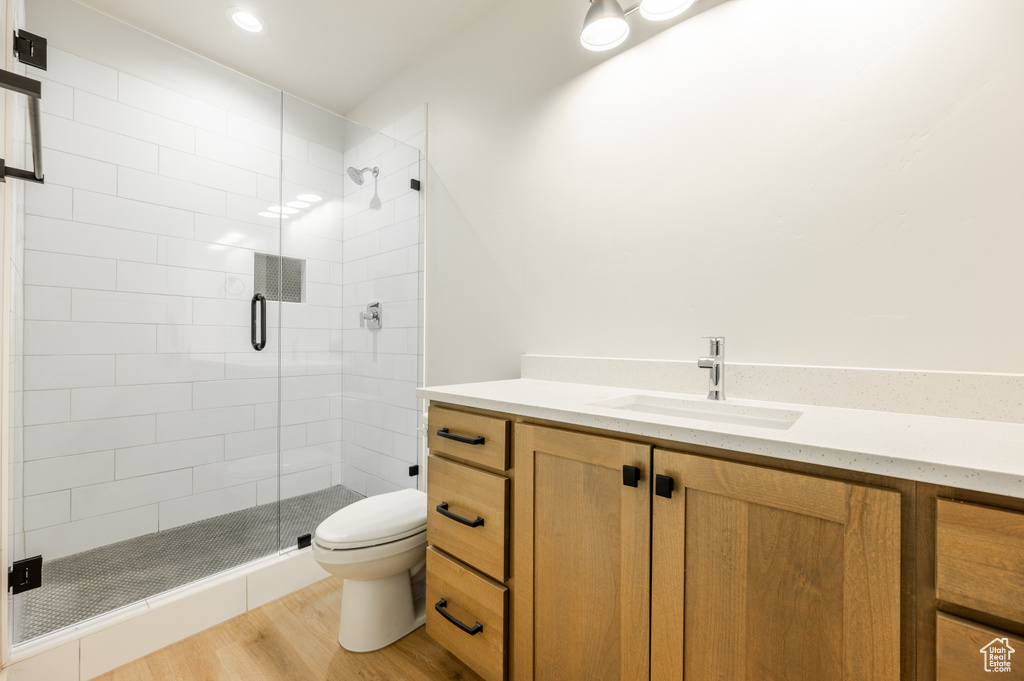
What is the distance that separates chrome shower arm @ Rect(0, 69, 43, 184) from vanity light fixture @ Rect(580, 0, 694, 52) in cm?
164

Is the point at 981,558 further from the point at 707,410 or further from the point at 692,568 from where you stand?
the point at 707,410

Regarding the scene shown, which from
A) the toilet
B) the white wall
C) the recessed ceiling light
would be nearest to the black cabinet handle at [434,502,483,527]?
the toilet

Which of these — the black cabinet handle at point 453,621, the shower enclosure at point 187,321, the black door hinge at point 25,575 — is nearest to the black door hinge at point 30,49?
the shower enclosure at point 187,321

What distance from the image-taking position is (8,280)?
1278 millimetres

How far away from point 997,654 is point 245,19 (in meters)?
3.03

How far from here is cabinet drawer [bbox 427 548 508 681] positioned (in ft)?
3.83

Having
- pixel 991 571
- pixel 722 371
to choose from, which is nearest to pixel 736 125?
pixel 722 371

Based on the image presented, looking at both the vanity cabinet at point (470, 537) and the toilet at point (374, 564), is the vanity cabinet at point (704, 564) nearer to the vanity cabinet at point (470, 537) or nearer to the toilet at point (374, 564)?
the vanity cabinet at point (470, 537)

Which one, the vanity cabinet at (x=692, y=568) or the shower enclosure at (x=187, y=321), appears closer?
the vanity cabinet at (x=692, y=568)

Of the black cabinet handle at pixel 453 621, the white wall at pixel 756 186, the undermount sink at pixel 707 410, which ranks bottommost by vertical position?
the black cabinet handle at pixel 453 621

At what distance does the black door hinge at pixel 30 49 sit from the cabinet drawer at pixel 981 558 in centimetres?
258

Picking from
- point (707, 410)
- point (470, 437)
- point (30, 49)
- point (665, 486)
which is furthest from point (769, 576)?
point (30, 49)

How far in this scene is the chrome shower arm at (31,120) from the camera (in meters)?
1.19

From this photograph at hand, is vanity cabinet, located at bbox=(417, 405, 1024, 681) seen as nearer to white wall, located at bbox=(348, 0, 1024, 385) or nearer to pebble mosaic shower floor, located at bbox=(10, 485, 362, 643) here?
white wall, located at bbox=(348, 0, 1024, 385)
